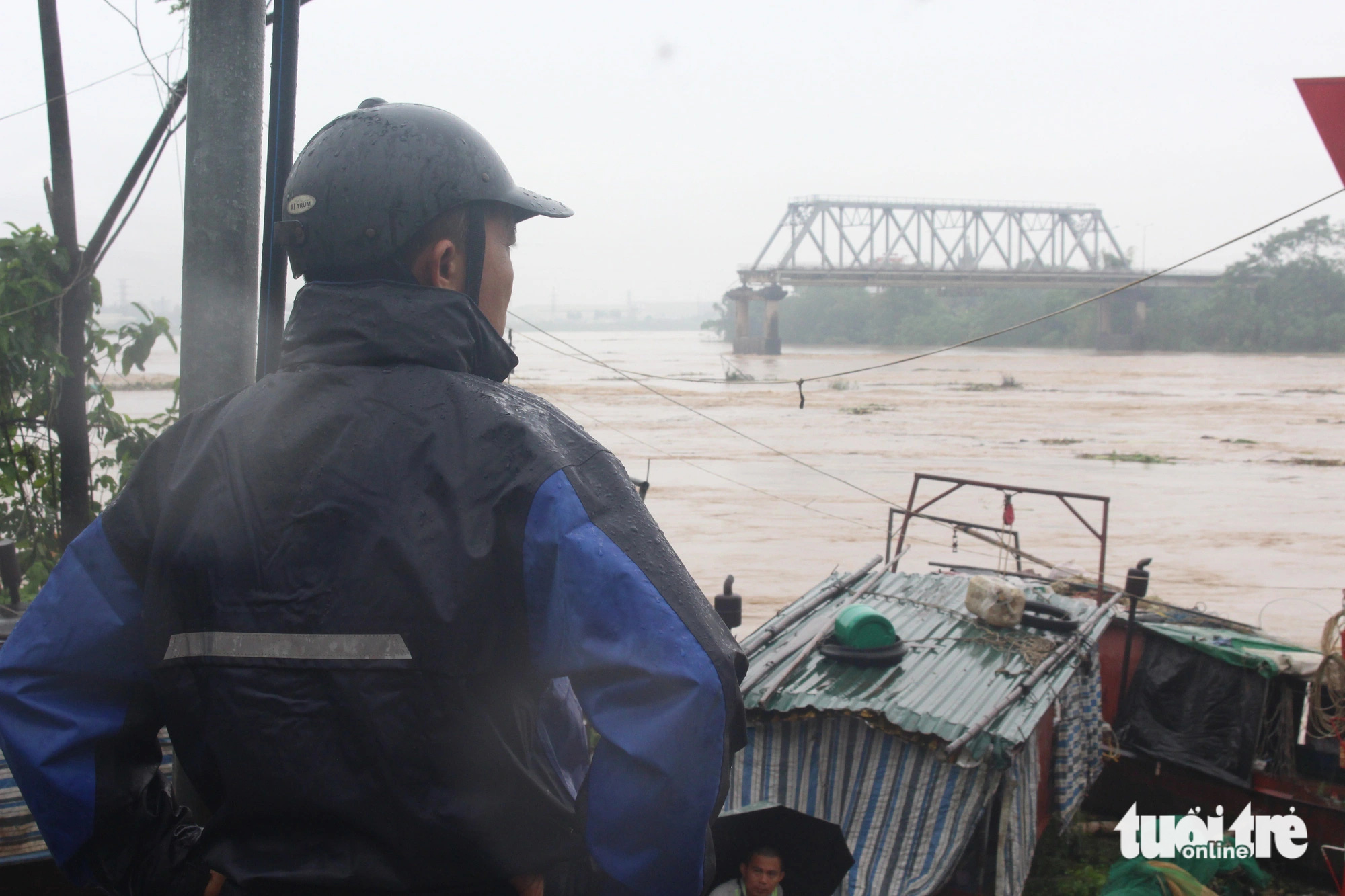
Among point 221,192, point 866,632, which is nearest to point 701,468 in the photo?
point 866,632

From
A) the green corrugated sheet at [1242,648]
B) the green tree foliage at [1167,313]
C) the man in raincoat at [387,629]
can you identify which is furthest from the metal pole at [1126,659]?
the green tree foliage at [1167,313]

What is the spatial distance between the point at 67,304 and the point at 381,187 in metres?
5.39

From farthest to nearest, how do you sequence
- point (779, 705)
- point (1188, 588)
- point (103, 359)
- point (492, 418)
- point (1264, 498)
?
point (1264, 498) < point (1188, 588) < point (103, 359) < point (779, 705) < point (492, 418)

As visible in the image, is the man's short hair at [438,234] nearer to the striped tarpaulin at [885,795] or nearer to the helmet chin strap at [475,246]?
the helmet chin strap at [475,246]

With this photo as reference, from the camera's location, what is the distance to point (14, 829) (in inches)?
123

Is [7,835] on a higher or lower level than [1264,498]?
higher

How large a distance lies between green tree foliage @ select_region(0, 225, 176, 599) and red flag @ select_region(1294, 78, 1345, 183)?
4.62 metres

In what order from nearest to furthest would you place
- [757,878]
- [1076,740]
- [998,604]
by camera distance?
[757,878] → [998,604] → [1076,740]

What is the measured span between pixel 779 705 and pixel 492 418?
432 cm

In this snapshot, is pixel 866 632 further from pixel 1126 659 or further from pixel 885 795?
pixel 1126 659

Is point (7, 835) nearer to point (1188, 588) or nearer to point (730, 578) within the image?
point (730, 578)

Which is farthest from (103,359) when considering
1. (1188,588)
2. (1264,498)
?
(1264,498)

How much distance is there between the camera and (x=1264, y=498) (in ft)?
72.4

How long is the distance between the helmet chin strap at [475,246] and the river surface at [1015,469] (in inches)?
341
